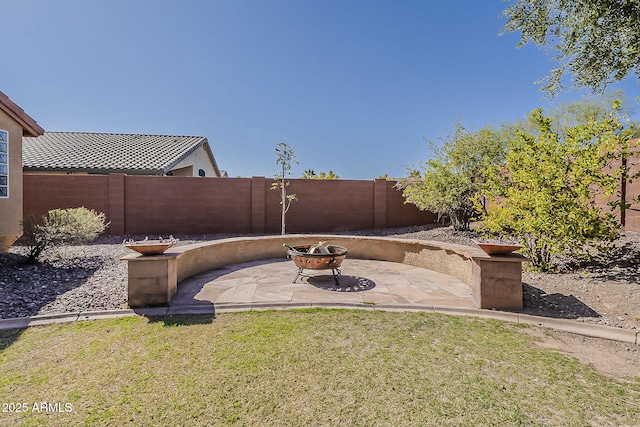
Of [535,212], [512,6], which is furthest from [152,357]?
[512,6]

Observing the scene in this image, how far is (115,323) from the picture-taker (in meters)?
3.83

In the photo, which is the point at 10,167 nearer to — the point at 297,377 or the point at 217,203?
the point at 217,203

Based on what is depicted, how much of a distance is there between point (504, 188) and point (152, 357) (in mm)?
7637

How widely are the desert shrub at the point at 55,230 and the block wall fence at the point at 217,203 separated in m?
4.19

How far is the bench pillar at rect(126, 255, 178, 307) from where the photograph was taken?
433cm

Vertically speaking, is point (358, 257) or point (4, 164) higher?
point (4, 164)

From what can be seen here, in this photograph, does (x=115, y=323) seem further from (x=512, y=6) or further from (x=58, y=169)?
(x=58, y=169)

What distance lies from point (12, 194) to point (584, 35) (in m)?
14.0

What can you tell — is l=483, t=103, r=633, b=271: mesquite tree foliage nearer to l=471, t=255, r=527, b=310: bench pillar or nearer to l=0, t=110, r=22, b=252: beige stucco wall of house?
l=471, t=255, r=527, b=310: bench pillar

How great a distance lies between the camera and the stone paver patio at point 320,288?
4609 mm

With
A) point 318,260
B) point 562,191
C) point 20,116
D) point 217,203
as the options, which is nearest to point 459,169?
point 562,191

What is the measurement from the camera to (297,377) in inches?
105

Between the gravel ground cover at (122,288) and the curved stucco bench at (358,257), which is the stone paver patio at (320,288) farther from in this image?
the gravel ground cover at (122,288)

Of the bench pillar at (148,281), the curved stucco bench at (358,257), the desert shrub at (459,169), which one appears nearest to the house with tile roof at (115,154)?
the curved stucco bench at (358,257)
